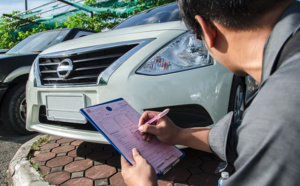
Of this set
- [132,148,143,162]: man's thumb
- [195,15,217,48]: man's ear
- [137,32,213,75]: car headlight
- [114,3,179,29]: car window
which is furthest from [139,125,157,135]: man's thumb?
[114,3,179,29]: car window

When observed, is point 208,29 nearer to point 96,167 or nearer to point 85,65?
point 85,65

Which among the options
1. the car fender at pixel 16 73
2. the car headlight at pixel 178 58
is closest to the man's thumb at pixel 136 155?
the car headlight at pixel 178 58

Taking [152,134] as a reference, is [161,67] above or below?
above

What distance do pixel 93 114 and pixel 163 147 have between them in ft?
1.21

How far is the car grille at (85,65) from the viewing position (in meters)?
1.84

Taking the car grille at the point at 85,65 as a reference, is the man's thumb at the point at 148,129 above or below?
below

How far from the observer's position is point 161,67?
1688 mm

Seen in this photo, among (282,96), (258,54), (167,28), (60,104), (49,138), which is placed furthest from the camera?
(49,138)

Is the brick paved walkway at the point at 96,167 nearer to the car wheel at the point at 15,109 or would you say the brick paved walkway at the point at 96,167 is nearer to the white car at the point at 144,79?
the white car at the point at 144,79

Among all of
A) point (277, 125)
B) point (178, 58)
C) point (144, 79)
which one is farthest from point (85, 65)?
point (277, 125)

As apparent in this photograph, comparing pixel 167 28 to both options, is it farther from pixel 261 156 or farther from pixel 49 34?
pixel 49 34

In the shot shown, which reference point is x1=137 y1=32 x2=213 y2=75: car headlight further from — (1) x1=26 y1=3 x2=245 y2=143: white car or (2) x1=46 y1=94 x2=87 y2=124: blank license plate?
(2) x1=46 y1=94 x2=87 y2=124: blank license plate

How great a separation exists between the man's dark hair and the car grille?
3.65 ft

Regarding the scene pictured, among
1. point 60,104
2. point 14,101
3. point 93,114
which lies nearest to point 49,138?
point 14,101
